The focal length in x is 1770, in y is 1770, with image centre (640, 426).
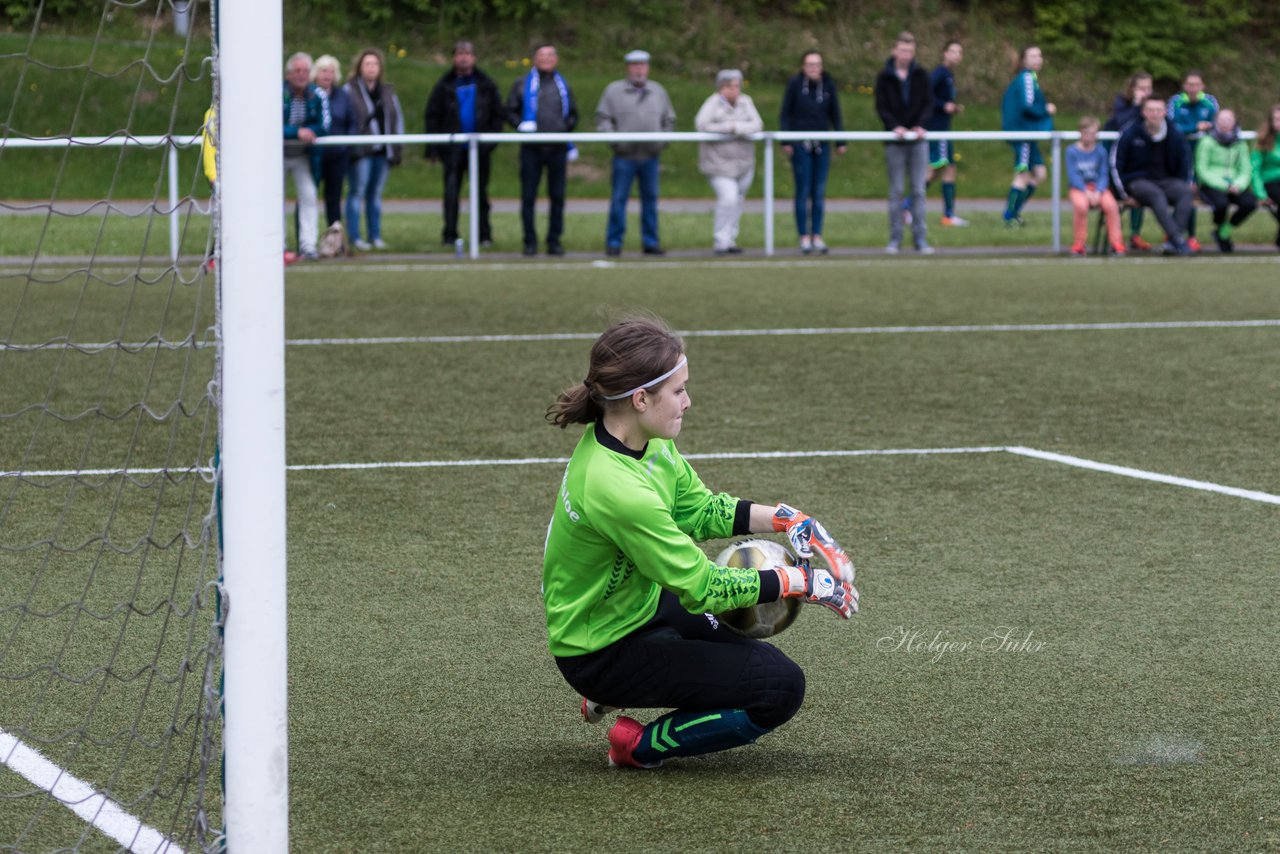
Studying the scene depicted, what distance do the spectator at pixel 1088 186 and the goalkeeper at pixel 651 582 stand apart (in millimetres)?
14145

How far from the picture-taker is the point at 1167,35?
3759 cm

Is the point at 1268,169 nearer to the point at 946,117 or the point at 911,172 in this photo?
the point at 946,117

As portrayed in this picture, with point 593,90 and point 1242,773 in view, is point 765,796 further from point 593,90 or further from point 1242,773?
point 593,90

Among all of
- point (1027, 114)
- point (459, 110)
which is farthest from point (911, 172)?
point (459, 110)

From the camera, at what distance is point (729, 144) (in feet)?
56.9

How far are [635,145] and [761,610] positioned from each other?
43.7 feet

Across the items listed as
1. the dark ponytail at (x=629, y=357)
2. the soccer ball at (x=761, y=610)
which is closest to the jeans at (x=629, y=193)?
the soccer ball at (x=761, y=610)

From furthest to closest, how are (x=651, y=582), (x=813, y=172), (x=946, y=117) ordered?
(x=946, y=117) < (x=813, y=172) < (x=651, y=582)

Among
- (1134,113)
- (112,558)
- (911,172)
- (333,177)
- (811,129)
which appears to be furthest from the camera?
(1134,113)

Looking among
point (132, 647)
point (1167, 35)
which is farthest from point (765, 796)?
point (1167, 35)

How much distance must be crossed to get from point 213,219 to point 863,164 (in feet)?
91.3

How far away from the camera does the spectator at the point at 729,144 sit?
56.5 feet

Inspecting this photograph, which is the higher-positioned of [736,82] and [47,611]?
[736,82]

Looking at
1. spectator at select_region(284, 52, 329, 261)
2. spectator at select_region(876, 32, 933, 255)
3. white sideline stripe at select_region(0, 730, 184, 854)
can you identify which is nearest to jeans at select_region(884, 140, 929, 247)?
spectator at select_region(876, 32, 933, 255)
